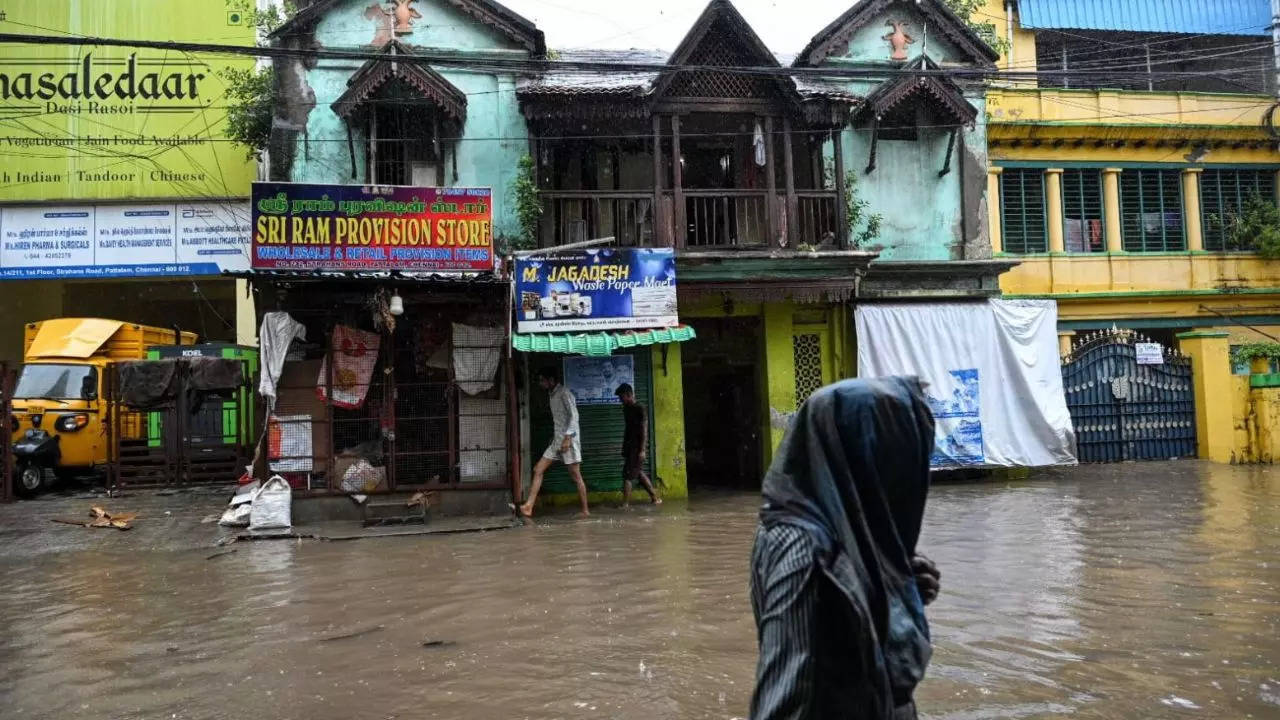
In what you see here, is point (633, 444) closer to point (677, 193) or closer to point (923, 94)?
point (677, 193)

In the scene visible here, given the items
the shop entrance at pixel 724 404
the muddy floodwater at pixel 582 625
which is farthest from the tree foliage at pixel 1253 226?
the muddy floodwater at pixel 582 625

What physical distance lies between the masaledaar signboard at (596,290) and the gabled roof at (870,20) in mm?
4948

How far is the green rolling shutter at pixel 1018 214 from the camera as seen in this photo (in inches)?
719

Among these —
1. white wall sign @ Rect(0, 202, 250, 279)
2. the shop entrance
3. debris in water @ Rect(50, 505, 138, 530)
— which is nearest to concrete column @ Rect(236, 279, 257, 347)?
white wall sign @ Rect(0, 202, 250, 279)

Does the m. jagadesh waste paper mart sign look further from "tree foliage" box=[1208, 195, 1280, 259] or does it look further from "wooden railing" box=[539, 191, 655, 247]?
"tree foliage" box=[1208, 195, 1280, 259]

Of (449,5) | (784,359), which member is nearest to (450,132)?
(449,5)

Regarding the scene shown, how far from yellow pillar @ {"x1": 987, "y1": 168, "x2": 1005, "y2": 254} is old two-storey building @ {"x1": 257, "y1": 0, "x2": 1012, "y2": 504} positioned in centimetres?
366

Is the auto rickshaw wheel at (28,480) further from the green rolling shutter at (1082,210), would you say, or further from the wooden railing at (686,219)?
the green rolling shutter at (1082,210)

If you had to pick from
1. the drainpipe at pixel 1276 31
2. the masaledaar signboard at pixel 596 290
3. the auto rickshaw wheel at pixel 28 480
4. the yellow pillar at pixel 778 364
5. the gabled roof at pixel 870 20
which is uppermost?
the drainpipe at pixel 1276 31

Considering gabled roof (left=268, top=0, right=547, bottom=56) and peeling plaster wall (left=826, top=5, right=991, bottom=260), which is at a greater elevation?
gabled roof (left=268, top=0, right=547, bottom=56)

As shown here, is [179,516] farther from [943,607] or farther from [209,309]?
[209,309]

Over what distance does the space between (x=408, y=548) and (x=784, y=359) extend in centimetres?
685

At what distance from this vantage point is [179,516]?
1116 centimetres

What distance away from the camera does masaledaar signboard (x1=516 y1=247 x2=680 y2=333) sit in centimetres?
1155
